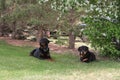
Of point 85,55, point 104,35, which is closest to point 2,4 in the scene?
point 104,35

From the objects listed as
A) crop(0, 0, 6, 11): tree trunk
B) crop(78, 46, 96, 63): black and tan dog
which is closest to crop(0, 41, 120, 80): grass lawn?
crop(78, 46, 96, 63): black and tan dog

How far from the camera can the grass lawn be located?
31.6 ft

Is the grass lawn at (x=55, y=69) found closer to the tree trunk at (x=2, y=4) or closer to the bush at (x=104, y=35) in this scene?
the bush at (x=104, y=35)

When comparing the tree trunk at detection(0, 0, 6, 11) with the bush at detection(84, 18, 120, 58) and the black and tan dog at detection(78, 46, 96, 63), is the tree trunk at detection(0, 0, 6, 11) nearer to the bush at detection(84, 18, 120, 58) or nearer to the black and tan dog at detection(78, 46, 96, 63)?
the bush at detection(84, 18, 120, 58)

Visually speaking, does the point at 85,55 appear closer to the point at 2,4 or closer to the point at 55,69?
the point at 55,69

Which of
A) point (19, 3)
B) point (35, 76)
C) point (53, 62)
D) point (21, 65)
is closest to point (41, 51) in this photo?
point (53, 62)

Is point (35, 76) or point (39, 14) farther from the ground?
point (39, 14)

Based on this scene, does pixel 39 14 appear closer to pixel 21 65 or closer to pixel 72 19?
pixel 72 19

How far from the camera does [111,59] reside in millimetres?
14000

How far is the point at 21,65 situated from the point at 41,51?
1.97 meters

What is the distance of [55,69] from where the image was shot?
11.1 m

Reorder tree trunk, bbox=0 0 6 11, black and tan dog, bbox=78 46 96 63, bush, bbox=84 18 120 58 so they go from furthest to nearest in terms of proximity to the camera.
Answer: tree trunk, bbox=0 0 6 11
bush, bbox=84 18 120 58
black and tan dog, bbox=78 46 96 63

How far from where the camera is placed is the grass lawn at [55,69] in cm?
964

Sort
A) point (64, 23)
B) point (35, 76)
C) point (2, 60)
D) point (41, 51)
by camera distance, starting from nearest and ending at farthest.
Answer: point (35, 76) < point (2, 60) < point (41, 51) < point (64, 23)
